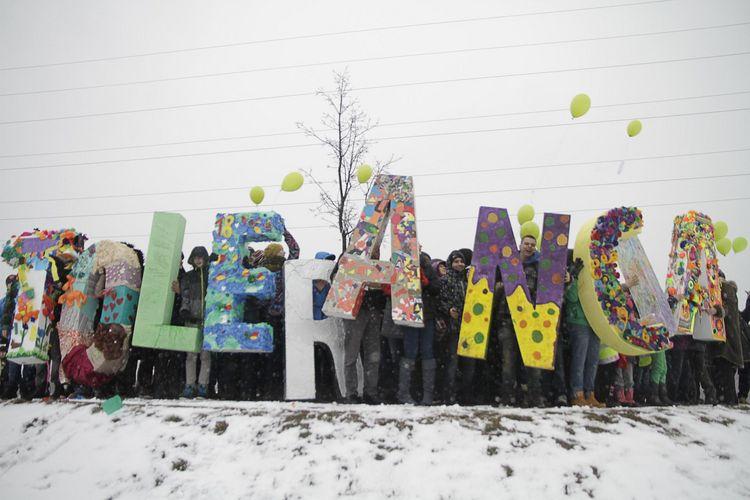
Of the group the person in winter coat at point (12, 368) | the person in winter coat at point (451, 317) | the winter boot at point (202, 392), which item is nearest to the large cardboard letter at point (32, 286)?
the person in winter coat at point (12, 368)

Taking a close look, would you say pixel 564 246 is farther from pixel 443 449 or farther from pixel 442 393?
pixel 443 449

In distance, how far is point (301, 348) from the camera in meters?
6.08

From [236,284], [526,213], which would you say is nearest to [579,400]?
[526,213]

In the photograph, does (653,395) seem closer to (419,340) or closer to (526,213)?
(526,213)

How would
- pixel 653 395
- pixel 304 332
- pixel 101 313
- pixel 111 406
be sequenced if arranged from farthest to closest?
pixel 653 395 → pixel 101 313 → pixel 304 332 → pixel 111 406

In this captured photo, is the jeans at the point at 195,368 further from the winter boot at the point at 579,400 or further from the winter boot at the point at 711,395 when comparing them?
the winter boot at the point at 711,395

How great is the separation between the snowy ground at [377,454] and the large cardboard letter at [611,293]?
961 mm

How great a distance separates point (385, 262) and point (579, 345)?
7.95 ft

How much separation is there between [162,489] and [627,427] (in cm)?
382

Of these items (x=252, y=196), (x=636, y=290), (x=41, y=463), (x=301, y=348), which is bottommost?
(x=41, y=463)

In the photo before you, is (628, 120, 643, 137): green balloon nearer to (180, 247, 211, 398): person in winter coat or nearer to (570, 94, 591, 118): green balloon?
(570, 94, 591, 118): green balloon

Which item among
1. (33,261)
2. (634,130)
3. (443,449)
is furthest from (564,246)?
(33,261)

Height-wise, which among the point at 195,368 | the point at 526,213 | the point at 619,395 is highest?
the point at 526,213

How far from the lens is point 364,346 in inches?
234
